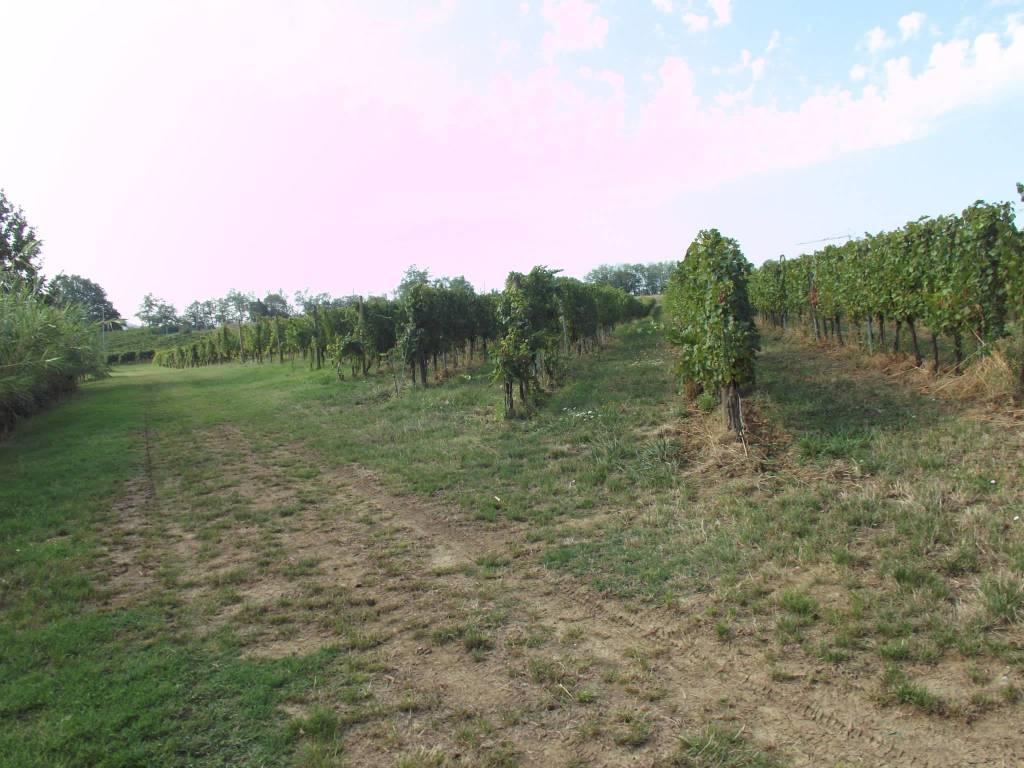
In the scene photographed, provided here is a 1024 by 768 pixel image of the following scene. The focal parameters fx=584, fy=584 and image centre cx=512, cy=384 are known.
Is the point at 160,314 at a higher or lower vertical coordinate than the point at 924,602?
higher

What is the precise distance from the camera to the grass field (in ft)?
10.4

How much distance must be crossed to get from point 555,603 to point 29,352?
1559cm

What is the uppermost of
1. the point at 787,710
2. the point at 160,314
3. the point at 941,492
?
the point at 160,314

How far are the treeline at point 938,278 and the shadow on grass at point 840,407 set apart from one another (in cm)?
113

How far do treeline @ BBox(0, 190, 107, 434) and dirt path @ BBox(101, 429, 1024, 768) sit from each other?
29.7 feet

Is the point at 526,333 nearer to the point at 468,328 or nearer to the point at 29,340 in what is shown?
the point at 468,328

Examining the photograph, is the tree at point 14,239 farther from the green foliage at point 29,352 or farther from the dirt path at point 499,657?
the dirt path at point 499,657

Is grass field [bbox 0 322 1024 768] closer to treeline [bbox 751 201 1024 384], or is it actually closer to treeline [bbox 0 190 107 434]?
treeline [bbox 751 201 1024 384]

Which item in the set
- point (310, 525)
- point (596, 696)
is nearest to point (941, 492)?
point (596, 696)

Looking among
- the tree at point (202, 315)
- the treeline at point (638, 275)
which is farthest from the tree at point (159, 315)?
the treeline at point (638, 275)

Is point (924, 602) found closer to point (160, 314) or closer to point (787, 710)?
point (787, 710)

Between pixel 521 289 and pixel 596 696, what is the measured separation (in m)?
10.8

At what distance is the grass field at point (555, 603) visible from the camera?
3.16 metres

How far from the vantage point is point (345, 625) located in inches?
178
